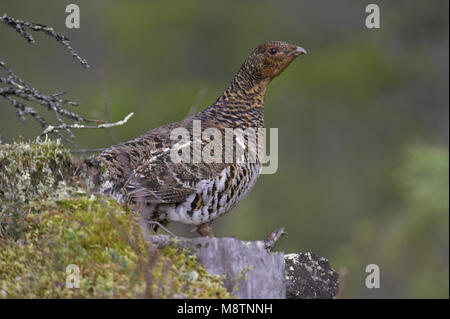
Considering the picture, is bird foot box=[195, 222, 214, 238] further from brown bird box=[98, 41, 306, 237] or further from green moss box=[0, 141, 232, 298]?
green moss box=[0, 141, 232, 298]

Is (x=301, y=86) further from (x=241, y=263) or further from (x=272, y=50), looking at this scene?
(x=241, y=263)

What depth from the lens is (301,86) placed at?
15.6m

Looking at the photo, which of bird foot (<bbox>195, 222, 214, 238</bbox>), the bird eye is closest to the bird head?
the bird eye

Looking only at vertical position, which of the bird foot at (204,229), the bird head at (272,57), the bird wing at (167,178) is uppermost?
the bird head at (272,57)

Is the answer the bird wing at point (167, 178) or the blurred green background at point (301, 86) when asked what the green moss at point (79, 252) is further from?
the blurred green background at point (301, 86)

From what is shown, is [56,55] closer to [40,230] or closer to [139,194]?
[139,194]

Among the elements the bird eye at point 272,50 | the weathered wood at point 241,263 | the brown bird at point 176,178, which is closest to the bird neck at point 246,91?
the bird eye at point 272,50

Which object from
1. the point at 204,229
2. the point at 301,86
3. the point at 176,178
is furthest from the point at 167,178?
the point at 301,86

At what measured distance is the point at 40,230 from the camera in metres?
3.85

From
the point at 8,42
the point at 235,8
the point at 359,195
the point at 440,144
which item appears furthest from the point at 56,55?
the point at 440,144

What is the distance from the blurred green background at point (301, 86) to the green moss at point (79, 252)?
31.0 feet

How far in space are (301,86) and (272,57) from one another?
9.49 m

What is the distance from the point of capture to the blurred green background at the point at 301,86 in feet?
46.7

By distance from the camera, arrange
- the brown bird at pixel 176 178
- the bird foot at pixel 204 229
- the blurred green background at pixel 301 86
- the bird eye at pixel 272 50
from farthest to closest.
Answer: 1. the blurred green background at pixel 301 86
2. the bird eye at pixel 272 50
3. the bird foot at pixel 204 229
4. the brown bird at pixel 176 178
